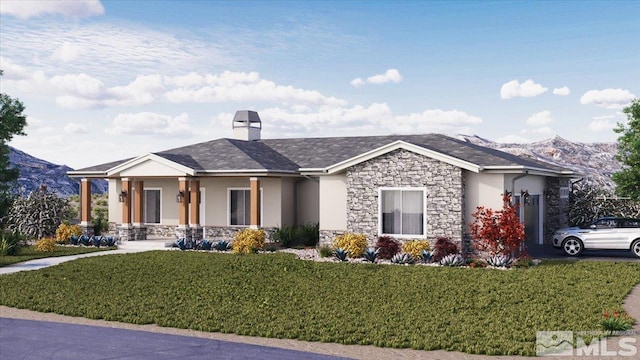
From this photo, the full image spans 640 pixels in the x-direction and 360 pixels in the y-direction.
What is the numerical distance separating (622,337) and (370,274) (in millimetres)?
8297

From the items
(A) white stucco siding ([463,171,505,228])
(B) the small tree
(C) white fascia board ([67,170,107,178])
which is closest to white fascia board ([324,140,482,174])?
(A) white stucco siding ([463,171,505,228])

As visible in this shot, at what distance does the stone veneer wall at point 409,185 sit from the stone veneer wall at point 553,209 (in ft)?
26.7

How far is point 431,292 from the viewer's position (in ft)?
50.6

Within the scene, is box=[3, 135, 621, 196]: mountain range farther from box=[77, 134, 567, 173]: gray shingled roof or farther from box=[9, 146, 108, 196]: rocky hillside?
box=[77, 134, 567, 173]: gray shingled roof

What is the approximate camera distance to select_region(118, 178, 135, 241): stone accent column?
1089 inches

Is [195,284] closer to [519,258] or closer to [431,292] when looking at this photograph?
[431,292]

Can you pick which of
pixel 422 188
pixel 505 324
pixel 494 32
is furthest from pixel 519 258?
pixel 494 32

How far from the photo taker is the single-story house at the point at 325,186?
22016 mm

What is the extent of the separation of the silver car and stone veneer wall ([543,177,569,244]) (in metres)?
3.99

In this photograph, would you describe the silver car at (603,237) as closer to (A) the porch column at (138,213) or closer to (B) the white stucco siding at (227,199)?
(B) the white stucco siding at (227,199)

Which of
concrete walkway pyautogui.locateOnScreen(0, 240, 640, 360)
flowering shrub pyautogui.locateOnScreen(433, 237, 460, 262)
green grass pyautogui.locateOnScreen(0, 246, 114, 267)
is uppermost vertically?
flowering shrub pyautogui.locateOnScreen(433, 237, 460, 262)

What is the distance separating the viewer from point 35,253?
79.7 ft

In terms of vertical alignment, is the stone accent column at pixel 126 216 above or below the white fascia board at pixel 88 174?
below

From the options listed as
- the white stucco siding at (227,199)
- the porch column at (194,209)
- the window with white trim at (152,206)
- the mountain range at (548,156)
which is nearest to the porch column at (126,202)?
the window with white trim at (152,206)
